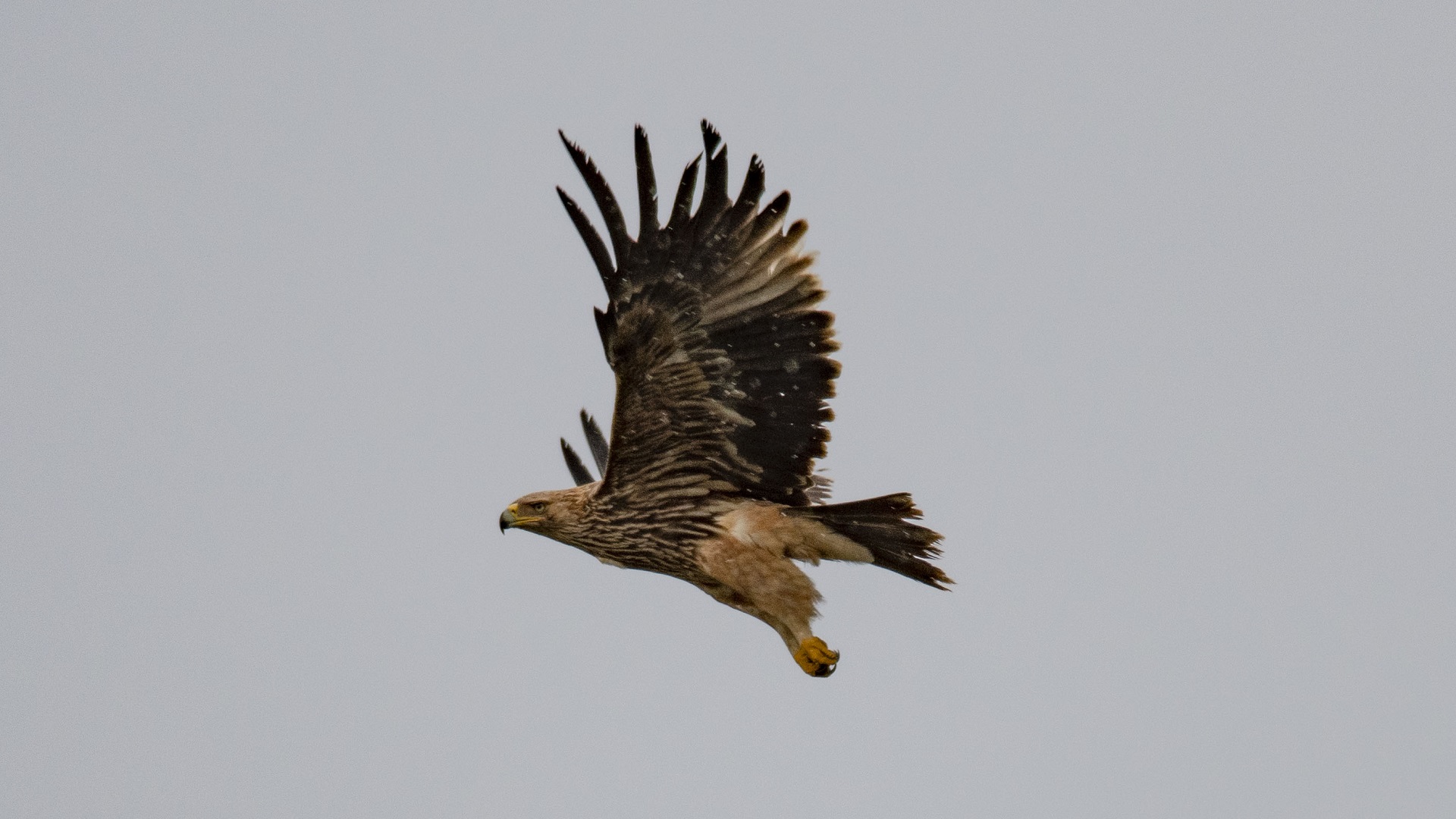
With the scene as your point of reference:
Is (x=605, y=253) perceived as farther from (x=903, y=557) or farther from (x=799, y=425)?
(x=903, y=557)

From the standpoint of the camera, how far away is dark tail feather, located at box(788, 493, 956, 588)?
26.5 ft

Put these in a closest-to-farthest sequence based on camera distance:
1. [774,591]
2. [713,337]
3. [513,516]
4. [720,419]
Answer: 1. [713,337]
2. [720,419]
3. [774,591]
4. [513,516]

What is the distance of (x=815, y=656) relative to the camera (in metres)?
8.38

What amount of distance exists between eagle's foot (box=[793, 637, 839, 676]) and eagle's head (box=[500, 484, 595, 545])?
52.3 inches

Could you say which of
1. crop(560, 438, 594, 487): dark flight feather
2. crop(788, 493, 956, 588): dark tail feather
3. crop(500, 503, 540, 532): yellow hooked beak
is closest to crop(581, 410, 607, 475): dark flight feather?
crop(560, 438, 594, 487): dark flight feather

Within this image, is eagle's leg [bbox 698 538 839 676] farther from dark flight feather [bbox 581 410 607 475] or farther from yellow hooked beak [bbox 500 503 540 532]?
dark flight feather [bbox 581 410 607 475]

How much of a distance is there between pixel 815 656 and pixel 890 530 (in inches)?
31.4

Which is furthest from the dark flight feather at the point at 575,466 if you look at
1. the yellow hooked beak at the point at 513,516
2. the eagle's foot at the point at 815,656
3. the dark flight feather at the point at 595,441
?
the eagle's foot at the point at 815,656

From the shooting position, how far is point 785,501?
8.27 meters

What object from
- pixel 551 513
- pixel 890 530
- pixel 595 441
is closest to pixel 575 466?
pixel 595 441

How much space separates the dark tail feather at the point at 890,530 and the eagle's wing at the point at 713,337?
198mm

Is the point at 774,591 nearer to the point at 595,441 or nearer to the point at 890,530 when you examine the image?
the point at 890,530

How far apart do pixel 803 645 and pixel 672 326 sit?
1894mm

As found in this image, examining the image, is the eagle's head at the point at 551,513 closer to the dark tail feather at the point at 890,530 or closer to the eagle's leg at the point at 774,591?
the eagle's leg at the point at 774,591
